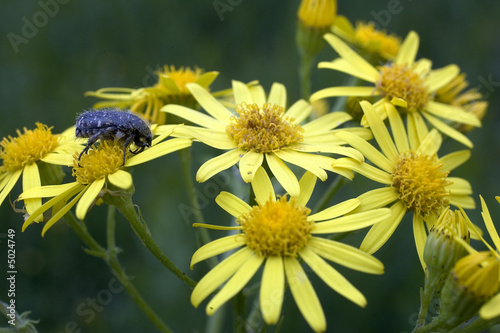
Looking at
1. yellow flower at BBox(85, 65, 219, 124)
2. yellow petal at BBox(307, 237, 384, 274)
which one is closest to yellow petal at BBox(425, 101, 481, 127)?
yellow flower at BBox(85, 65, 219, 124)

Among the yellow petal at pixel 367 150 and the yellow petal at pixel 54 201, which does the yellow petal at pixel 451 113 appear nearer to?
the yellow petal at pixel 367 150

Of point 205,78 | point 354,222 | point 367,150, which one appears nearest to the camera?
point 354,222

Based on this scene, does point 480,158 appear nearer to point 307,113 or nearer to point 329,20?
point 329,20

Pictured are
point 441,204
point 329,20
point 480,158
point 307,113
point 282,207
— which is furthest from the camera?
point 480,158

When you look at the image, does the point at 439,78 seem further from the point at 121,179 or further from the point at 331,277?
the point at 121,179

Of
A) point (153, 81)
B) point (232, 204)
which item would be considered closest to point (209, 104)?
point (232, 204)

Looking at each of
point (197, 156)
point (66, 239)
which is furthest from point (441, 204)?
point (66, 239)
